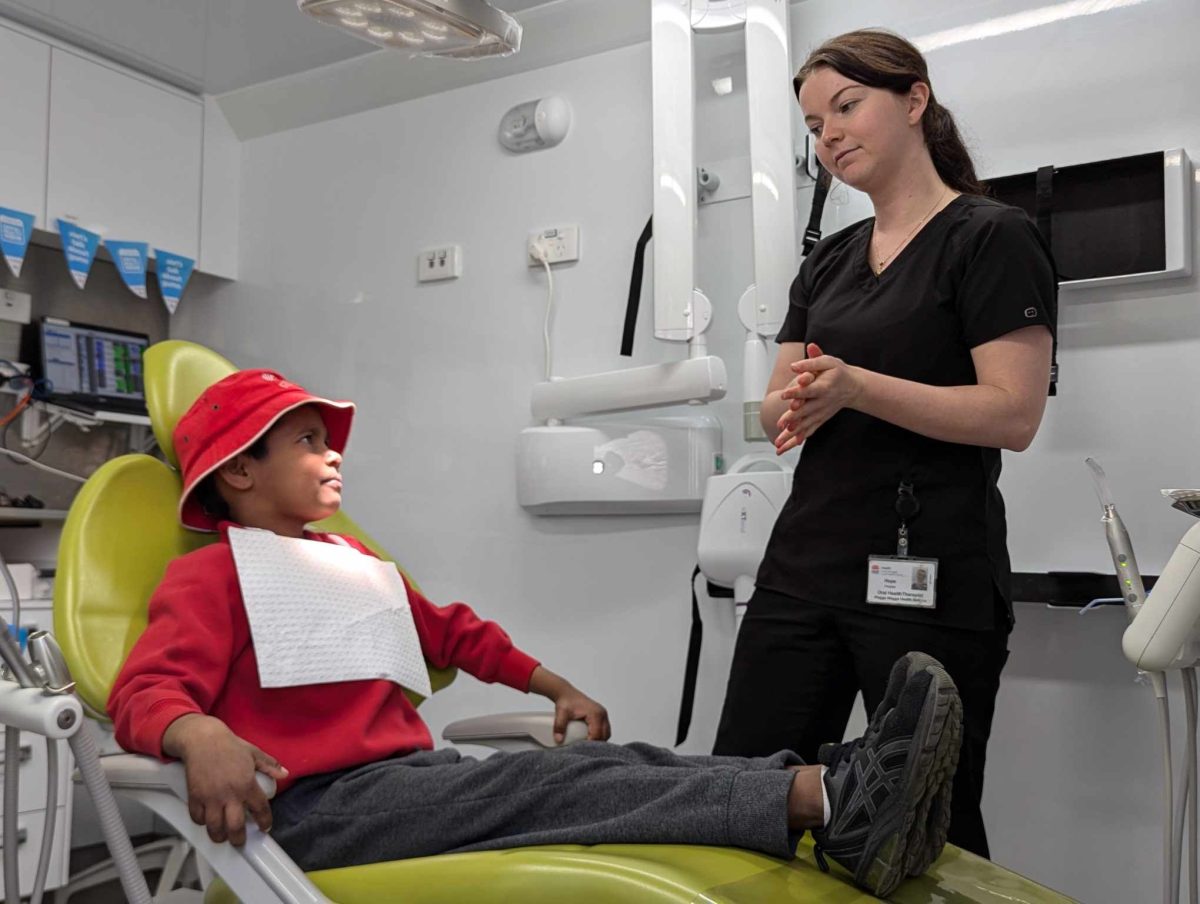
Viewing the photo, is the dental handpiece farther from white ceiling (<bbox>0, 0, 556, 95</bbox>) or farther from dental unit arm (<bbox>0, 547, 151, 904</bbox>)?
white ceiling (<bbox>0, 0, 556, 95</bbox>)

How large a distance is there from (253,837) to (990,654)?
2.95 ft

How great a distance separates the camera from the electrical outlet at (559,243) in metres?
2.73

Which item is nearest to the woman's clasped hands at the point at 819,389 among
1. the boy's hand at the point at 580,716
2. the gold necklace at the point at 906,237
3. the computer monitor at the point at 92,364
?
the gold necklace at the point at 906,237

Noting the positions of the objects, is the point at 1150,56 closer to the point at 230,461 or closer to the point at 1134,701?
the point at 1134,701

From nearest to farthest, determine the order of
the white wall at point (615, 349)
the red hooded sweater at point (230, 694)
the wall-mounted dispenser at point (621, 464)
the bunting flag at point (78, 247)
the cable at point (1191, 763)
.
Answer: the red hooded sweater at point (230, 694) < the cable at point (1191, 763) < the white wall at point (615, 349) < the wall-mounted dispenser at point (621, 464) < the bunting flag at point (78, 247)

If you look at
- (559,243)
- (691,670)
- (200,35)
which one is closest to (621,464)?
(691,670)

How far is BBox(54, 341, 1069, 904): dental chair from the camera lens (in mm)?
1086

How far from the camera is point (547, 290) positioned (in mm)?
2785

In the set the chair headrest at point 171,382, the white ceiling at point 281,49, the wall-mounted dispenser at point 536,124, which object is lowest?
the chair headrest at point 171,382

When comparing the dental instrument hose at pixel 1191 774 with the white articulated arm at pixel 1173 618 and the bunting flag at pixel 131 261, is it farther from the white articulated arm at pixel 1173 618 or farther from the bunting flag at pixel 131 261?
the bunting flag at pixel 131 261

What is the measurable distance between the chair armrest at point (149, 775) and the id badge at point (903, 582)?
0.76m

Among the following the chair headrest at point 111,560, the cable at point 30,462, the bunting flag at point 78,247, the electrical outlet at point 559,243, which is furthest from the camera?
the cable at point 30,462

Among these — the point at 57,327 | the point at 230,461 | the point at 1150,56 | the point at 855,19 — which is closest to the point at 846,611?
the point at 230,461

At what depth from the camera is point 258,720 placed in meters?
1.44
